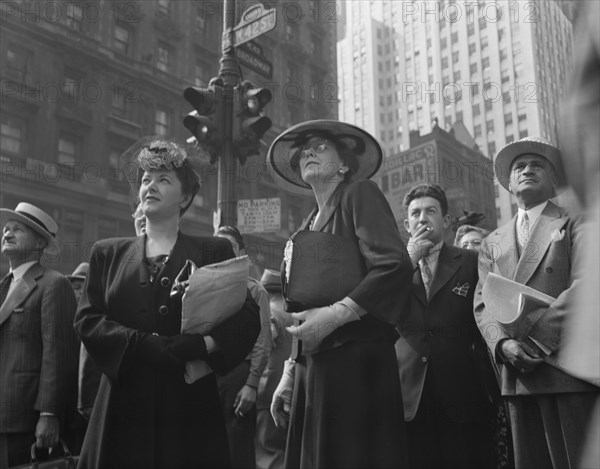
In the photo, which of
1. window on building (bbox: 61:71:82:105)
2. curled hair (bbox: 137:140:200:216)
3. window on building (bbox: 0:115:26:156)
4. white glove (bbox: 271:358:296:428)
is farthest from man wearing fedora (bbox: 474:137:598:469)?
window on building (bbox: 61:71:82:105)

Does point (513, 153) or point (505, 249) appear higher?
point (513, 153)

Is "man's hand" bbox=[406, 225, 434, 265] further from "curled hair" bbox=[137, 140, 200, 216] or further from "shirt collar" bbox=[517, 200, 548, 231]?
"curled hair" bbox=[137, 140, 200, 216]

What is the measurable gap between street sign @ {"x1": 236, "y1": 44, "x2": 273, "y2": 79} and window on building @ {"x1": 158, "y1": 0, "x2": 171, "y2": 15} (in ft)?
73.0

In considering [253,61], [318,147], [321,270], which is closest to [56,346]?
[321,270]

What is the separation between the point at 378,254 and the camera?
286 cm

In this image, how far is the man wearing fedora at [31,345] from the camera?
3.79m

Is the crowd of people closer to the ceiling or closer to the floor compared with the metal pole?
closer to the floor

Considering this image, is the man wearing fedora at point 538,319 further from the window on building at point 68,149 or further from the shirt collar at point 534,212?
the window on building at point 68,149

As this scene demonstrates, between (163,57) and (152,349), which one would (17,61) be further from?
(152,349)

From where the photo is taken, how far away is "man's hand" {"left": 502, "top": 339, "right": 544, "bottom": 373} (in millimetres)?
3070

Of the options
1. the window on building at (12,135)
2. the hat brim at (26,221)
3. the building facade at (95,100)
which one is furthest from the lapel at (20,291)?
the window on building at (12,135)

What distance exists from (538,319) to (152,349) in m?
1.87

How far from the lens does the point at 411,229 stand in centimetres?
418

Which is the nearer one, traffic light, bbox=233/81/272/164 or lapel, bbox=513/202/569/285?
lapel, bbox=513/202/569/285
